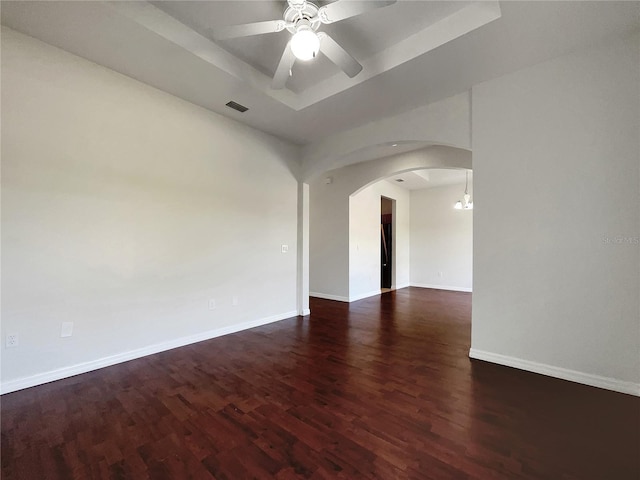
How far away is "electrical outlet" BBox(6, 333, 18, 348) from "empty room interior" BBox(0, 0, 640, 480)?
31 mm

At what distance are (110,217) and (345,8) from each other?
278cm

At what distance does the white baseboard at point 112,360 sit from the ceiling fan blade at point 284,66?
302cm

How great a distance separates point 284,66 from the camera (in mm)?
2279

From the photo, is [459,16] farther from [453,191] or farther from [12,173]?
[453,191]

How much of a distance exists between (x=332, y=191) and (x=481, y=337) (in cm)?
413

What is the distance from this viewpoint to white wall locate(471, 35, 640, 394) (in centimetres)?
222

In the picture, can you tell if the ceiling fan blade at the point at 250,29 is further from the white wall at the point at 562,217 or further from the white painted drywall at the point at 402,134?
the white wall at the point at 562,217

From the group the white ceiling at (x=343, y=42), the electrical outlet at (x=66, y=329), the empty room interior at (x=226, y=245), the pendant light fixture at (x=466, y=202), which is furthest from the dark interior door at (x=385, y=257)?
the electrical outlet at (x=66, y=329)

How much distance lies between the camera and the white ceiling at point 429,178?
21.2ft

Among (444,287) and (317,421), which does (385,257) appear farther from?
(317,421)

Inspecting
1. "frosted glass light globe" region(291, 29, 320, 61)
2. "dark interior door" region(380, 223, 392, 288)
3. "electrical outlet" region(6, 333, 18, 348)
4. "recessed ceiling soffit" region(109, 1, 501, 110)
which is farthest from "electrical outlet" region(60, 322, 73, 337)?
"dark interior door" region(380, 223, 392, 288)

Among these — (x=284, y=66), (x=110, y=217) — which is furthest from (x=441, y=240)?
(x=110, y=217)

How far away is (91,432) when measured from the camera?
1752mm

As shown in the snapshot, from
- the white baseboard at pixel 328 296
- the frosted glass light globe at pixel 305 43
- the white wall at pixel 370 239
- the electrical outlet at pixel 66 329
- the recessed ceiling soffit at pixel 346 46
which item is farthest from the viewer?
the white wall at pixel 370 239
